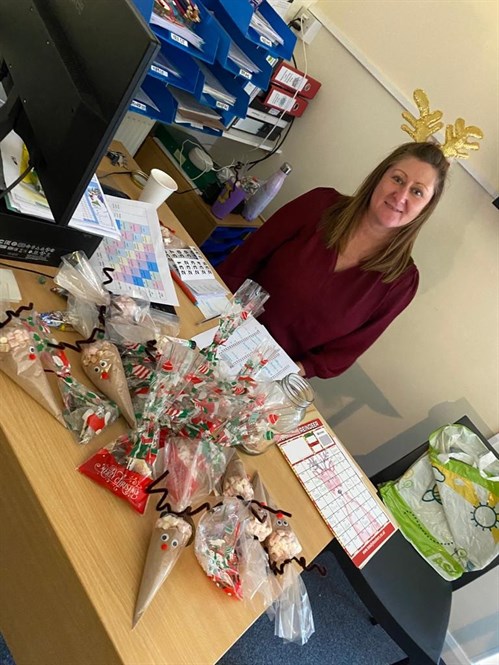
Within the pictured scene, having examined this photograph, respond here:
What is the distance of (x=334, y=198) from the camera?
169cm

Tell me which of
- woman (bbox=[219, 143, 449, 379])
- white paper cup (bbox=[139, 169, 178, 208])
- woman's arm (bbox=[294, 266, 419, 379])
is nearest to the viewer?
white paper cup (bbox=[139, 169, 178, 208])

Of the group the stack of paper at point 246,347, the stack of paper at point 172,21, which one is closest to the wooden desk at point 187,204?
the stack of paper at point 172,21

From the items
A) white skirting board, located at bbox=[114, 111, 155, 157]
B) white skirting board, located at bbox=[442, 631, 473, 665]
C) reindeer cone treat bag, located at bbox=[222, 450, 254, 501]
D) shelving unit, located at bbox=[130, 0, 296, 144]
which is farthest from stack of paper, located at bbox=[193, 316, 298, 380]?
white skirting board, located at bbox=[442, 631, 473, 665]

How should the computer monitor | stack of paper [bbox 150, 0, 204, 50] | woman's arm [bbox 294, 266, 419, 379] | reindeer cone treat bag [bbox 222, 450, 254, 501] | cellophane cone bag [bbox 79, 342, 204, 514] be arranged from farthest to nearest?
1. woman's arm [bbox 294, 266, 419, 379]
2. stack of paper [bbox 150, 0, 204, 50]
3. reindeer cone treat bag [bbox 222, 450, 254, 501]
4. cellophane cone bag [bbox 79, 342, 204, 514]
5. the computer monitor

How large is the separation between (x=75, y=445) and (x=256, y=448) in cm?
38

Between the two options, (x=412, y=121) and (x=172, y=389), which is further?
(x=412, y=121)

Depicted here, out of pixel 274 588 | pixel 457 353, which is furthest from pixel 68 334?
pixel 457 353

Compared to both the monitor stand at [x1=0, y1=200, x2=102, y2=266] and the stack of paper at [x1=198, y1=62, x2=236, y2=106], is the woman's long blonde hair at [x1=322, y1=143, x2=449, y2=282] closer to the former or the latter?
the stack of paper at [x1=198, y1=62, x2=236, y2=106]

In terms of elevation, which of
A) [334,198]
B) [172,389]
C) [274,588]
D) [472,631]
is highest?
[334,198]

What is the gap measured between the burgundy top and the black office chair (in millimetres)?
654

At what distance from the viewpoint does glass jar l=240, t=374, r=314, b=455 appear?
889mm

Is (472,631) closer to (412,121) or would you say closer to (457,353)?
(457,353)

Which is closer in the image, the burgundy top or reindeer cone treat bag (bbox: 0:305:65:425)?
reindeer cone treat bag (bbox: 0:305:65:425)

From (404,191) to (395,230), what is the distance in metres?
0.15
